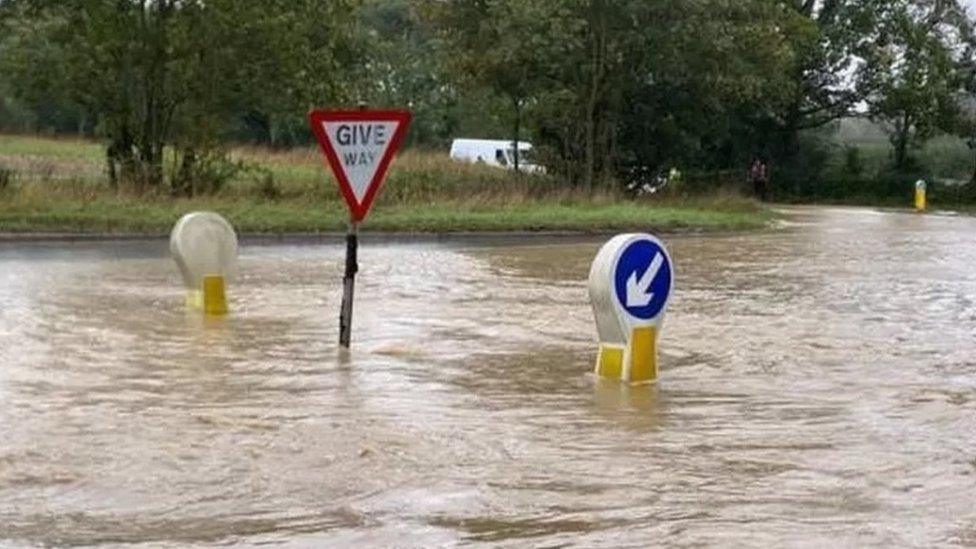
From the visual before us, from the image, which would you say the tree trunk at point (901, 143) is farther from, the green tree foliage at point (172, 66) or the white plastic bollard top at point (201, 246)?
the white plastic bollard top at point (201, 246)

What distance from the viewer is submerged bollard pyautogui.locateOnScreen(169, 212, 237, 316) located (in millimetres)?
16141

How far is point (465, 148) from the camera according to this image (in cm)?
6419

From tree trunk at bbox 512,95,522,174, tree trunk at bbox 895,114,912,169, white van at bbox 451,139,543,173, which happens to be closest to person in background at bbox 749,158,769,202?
tree trunk at bbox 895,114,912,169

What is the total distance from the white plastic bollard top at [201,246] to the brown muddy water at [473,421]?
0.55 meters

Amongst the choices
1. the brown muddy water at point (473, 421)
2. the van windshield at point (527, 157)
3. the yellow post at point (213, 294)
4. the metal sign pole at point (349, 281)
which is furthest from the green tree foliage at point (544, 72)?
the metal sign pole at point (349, 281)

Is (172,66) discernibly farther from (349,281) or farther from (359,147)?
(359,147)

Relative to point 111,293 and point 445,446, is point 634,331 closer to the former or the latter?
point 445,446

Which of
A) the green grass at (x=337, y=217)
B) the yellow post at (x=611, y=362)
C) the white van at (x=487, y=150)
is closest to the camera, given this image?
the yellow post at (x=611, y=362)

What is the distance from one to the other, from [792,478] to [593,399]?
2.79 m

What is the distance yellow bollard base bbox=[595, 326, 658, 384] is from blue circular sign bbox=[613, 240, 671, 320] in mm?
144

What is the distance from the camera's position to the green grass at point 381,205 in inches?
1161

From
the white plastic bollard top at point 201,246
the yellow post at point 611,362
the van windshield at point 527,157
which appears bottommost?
the yellow post at point 611,362

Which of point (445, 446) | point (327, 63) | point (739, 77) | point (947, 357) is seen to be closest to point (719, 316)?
point (947, 357)

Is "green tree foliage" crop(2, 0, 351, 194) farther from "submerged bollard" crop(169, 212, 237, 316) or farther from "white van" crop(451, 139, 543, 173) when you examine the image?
"submerged bollard" crop(169, 212, 237, 316)
